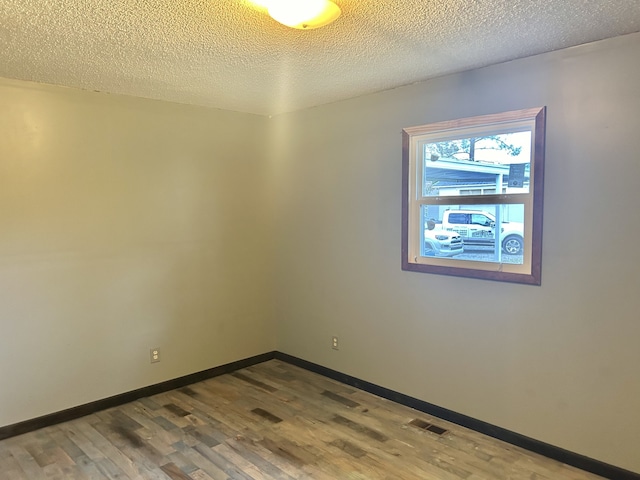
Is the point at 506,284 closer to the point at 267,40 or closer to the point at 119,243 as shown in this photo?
the point at 267,40

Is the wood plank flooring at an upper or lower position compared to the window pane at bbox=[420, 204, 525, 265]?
lower

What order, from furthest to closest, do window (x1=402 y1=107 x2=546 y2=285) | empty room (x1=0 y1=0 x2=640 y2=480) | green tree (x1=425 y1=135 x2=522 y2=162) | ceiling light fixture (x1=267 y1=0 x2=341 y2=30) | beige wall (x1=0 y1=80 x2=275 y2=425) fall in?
1. beige wall (x1=0 y1=80 x2=275 y2=425)
2. green tree (x1=425 y1=135 x2=522 y2=162)
3. window (x1=402 y1=107 x2=546 y2=285)
4. empty room (x1=0 y1=0 x2=640 y2=480)
5. ceiling light fixture (x1=267 y1=0 x2=341 y2=30)

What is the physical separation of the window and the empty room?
0.6 inches

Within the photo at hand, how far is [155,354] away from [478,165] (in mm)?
2930

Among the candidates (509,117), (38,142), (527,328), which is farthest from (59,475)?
(509,117)

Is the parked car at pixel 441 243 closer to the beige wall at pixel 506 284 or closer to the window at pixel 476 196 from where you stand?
the window at pixel 476 196

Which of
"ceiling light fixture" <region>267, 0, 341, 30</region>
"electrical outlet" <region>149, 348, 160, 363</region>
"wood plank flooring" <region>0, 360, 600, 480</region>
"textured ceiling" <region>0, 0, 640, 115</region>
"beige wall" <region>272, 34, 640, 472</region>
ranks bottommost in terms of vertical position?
"wood plank flooring" <region>0, 360, 600, 480</region>

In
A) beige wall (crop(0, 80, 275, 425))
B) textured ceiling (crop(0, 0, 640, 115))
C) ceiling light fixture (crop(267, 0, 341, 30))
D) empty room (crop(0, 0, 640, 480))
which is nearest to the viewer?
ceiling light fixture (crop(267, 0, 341, 30))

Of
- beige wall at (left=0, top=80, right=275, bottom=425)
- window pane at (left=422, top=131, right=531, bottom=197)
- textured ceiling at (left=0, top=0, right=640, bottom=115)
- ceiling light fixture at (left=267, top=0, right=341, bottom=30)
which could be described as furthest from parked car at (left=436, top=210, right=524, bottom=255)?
beige wall at (left=0, top=80, right=275, bottom=425)

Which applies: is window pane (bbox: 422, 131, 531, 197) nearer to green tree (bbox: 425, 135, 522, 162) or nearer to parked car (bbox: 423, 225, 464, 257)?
green tree (bbox: 425, 135, 522, 162)

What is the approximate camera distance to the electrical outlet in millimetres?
3730

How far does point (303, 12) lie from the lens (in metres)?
1.92

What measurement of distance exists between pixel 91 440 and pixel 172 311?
1141 millimetres

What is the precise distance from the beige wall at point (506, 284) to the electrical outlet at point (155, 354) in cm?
134
